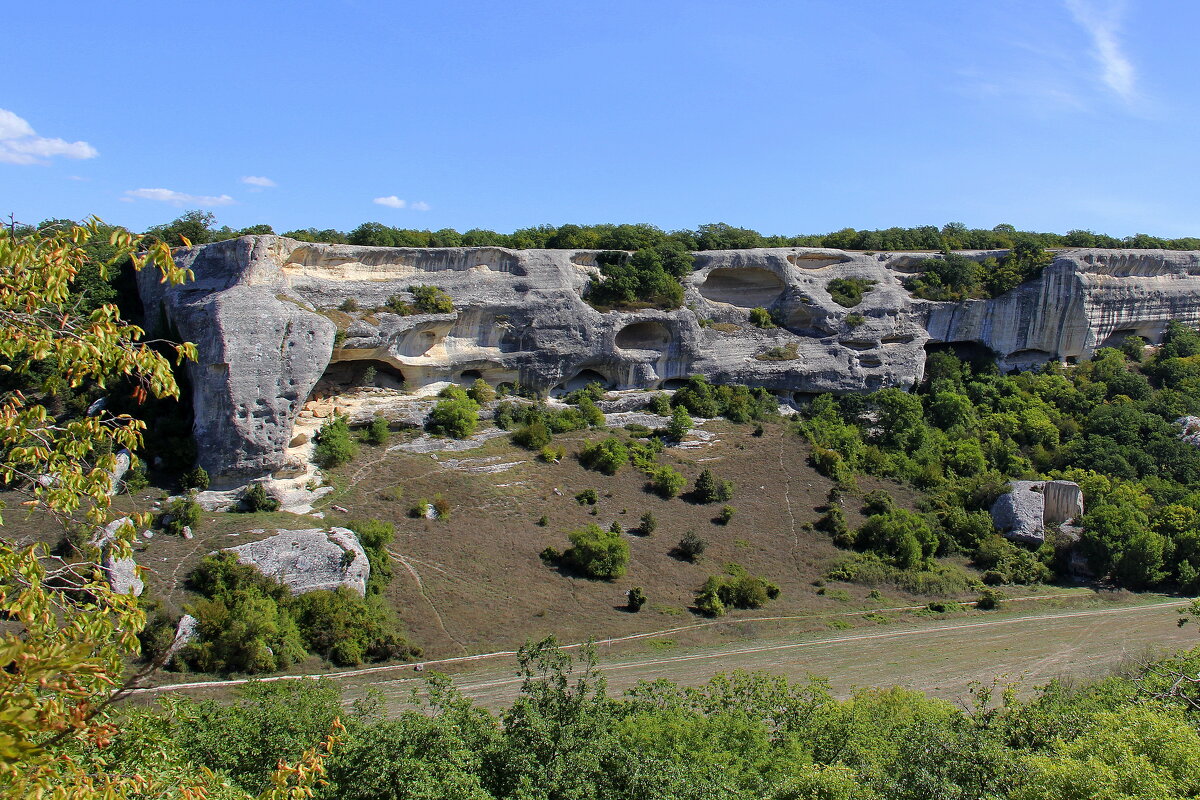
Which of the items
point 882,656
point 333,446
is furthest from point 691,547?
point 333,446

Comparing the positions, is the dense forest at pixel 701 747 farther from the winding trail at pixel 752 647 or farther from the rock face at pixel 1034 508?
the rock face at pixel 1034 508

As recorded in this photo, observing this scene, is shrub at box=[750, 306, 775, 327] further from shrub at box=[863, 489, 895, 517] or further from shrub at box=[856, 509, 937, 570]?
shrub at box=[856, 509, 937, 570]

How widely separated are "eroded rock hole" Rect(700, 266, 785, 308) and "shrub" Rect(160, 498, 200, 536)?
2753 centimetres

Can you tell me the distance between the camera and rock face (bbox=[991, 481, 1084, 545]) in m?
34.0

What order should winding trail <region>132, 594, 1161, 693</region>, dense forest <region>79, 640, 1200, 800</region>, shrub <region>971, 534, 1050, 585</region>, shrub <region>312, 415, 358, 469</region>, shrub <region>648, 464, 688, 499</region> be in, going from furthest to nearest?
shrub <region>648, 464, 688, 499</region>
shrub <region>971, 534, 1050, 585</region>
shrub <region>312, 415, 358, 469</region>
winding trail <region>132, 594, 1161, 693</region>
dense forest <region>79, 640, 1200, 800</region>

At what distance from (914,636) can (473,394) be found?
1995cm

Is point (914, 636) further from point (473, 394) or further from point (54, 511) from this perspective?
point (54, 511)

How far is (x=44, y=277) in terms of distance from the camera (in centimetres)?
633

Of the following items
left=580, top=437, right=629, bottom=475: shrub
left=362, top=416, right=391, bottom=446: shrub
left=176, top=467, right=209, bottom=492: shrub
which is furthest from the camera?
left=580, top=437, right=629, bottom=475: shrub

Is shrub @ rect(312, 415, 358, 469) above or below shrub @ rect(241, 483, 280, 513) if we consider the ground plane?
above

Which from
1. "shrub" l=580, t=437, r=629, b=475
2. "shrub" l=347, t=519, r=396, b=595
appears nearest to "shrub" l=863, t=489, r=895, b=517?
"shrub" l=580, t=437, r=629, b=475

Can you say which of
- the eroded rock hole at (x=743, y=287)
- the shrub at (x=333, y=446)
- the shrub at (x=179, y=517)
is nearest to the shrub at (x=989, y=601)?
the eroded rock hole at (x=743, y=287)

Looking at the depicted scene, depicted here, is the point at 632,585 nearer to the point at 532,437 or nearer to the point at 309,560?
the point at 532,437

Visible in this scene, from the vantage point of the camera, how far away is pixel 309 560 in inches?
970
